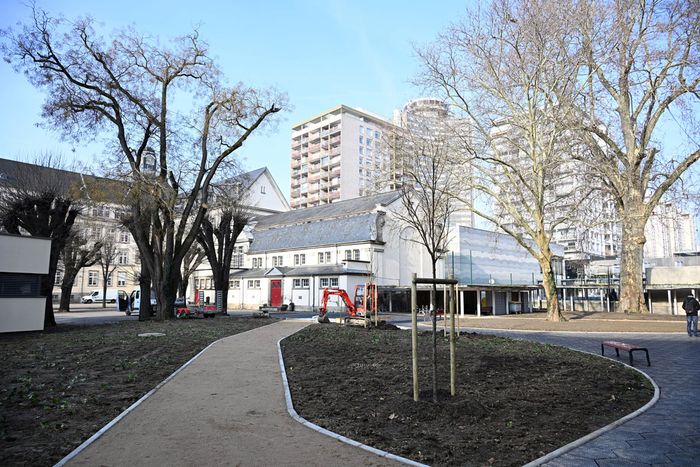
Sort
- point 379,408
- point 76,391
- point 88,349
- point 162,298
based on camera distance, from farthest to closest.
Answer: point 162,298 < point 88,349 < point 76,391 < point 379,408

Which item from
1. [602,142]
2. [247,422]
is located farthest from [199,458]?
[602,142]

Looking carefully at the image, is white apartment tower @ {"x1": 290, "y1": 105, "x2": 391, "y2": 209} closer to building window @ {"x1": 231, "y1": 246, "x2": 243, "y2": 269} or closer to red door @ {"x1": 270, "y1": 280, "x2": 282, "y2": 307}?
building window @ {"x1": 231, "y1": 246, "x2": 243, "y2": 269}

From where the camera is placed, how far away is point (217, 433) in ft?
19.3

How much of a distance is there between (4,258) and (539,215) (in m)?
23.8

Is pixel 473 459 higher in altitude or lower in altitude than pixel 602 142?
lower

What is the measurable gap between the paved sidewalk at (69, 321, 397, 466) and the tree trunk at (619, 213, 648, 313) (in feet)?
84.7

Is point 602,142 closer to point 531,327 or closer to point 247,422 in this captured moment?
point 531,327

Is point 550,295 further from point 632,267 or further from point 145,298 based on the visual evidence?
point 145,298

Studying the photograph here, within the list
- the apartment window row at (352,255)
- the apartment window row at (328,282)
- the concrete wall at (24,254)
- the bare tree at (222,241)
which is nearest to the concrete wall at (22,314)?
the concrete wall at (24,254)

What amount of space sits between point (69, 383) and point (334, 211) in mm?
42912

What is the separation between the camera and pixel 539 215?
24375 millimetres

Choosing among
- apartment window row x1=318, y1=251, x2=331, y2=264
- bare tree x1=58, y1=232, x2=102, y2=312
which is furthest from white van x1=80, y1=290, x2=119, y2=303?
apartment window row x1=318, y1=251, x2=331, y2=264

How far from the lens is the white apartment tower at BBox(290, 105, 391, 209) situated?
10006cm

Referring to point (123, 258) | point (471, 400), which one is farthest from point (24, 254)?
point (123, 258)
